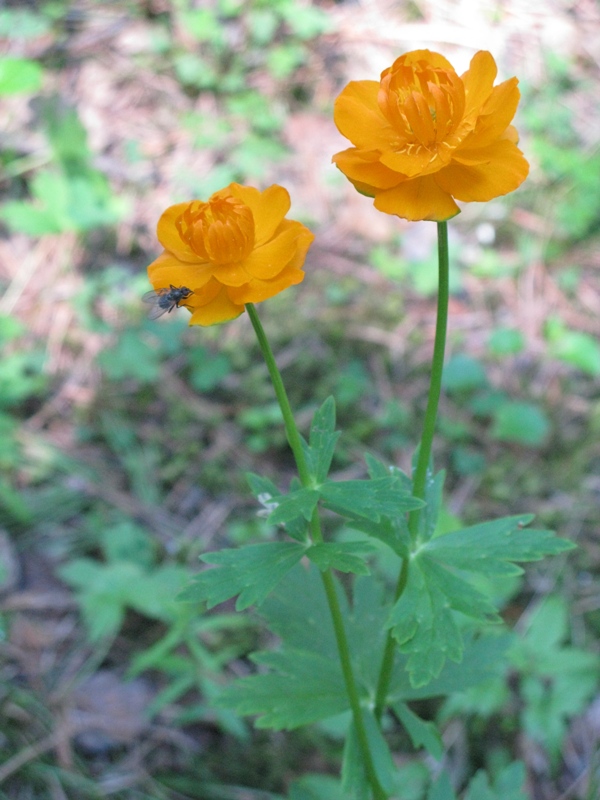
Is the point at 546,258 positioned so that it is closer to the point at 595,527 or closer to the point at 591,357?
the point at 591,357

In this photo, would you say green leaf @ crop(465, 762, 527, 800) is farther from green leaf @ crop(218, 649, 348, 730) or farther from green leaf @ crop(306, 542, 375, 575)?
green leaf @ crop(306, 542, 375, 575)

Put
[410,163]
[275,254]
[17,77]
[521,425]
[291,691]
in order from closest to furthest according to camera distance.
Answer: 1. [410,163]
2. [275,254]
3. [291,691]
4. [521,425]
5. [17,77]

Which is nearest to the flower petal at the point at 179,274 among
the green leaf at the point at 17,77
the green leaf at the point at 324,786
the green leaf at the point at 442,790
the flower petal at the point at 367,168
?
the flower petal at the point at 367,168

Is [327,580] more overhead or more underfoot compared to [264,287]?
more underfoot

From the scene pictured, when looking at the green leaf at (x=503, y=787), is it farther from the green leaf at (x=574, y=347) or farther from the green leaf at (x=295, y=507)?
the green leaf at (x=574, y=347)

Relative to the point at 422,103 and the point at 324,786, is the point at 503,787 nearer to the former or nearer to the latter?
the point at 324,786

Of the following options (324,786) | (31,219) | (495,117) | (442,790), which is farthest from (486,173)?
(31,219)

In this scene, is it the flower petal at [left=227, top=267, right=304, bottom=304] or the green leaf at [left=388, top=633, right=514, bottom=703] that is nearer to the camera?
the flower petal at [left=227, top=267, right=304, bottom=304]

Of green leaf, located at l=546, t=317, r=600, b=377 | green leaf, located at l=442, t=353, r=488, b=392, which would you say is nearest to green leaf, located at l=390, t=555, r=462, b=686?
green leaf, located at l=442, t=353, r=488, b=392
